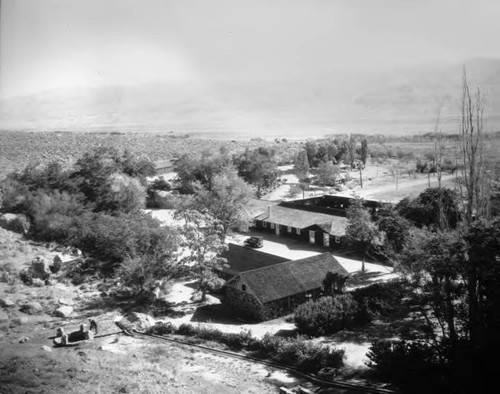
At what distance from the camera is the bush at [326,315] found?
2459 cm

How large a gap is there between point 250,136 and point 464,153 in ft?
404

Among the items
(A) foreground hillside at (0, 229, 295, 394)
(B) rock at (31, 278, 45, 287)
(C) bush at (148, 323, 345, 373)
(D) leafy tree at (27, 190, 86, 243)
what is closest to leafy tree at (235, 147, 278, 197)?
(D) leafy tree at (27, 190, 86, 243)

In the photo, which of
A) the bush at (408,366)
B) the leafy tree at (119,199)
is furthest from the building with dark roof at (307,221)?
the bush at (408,366)

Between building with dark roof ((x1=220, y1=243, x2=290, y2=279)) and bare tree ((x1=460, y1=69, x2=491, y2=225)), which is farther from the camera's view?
building with dark roof ((x1=220, y1=243, x2=290, y2=279))

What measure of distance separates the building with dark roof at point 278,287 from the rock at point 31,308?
11358 mm

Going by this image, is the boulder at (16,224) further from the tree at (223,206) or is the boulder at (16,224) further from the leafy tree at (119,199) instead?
the tree at (223,206)

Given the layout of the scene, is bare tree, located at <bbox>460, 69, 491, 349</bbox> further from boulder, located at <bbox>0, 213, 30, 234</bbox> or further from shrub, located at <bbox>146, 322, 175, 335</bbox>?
boulder, located at <bbox>0, 213, 30, 234</bbox>

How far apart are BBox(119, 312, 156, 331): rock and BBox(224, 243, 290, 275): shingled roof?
21.8 feet

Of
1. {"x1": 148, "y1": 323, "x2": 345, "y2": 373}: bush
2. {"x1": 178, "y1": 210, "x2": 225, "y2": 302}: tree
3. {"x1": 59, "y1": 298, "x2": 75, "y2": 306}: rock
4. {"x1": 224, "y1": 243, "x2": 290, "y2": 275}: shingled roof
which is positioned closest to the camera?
{"x1": 148, "y1": 323, "x2": 345, "y2": 373}: bush

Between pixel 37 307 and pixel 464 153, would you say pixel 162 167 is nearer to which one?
pixel 37 307

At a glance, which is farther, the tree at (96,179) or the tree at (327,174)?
the tree at (327,174)

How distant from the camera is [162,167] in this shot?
77.6 m

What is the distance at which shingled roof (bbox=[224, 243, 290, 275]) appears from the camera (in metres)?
31.1

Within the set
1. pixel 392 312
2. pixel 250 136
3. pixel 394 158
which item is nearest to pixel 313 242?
pixel 392 312
